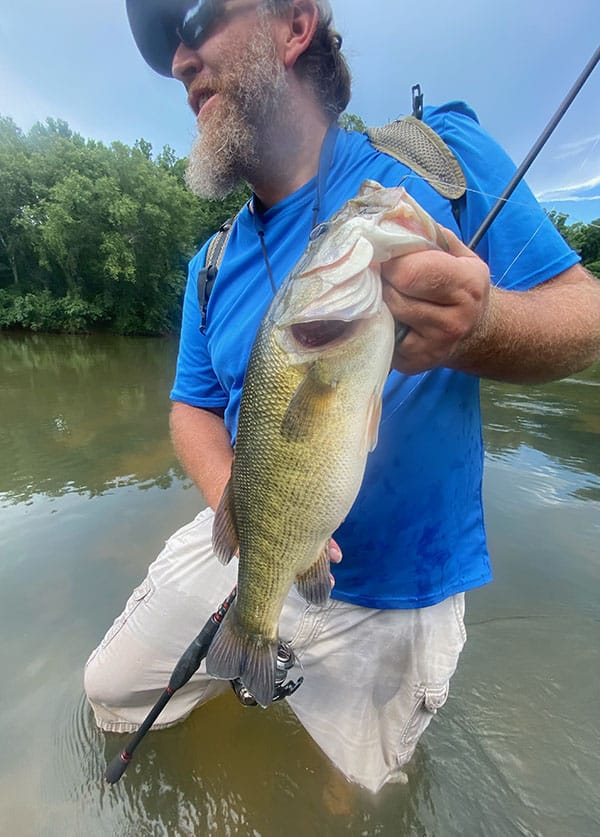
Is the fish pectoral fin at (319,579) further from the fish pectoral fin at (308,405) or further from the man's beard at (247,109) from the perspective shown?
the man's beard at (247,109)

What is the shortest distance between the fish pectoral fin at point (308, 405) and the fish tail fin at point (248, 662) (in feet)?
2.40

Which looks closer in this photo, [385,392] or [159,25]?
[385,392]

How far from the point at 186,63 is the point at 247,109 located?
401mm

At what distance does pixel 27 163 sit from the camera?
26.2 meters

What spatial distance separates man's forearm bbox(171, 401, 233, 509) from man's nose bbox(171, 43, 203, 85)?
1478mm

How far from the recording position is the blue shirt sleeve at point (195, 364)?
2311 millimetres

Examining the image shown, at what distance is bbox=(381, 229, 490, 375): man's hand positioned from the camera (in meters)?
0.97

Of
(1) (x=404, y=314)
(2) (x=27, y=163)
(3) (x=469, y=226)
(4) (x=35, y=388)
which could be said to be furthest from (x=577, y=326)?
(2) (x=27, y=163)

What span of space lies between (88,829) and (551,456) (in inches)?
237

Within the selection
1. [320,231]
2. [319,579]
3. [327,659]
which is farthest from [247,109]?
[327,659]

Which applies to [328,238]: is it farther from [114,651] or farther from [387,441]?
[114,651]

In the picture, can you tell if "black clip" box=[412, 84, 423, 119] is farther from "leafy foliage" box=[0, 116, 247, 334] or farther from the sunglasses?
"leafy foliage" box=[0, 116, 247, 334]

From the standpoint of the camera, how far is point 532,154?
4.77ft

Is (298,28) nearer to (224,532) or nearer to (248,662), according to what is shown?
(224,532)
